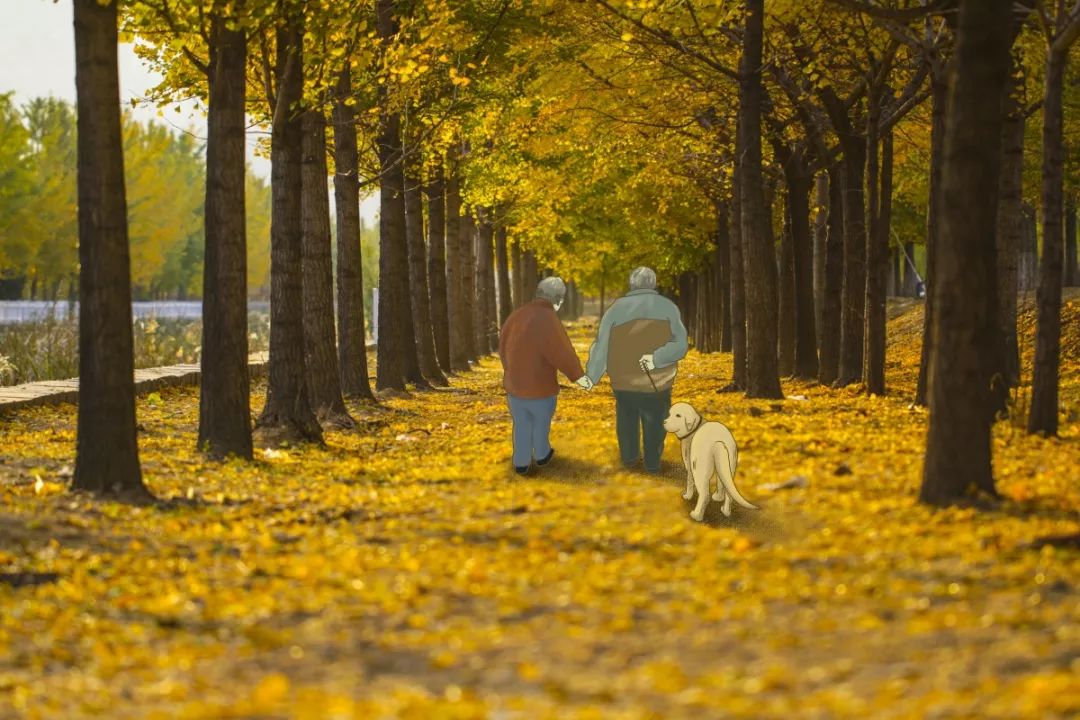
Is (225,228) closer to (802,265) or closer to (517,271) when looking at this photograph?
(802,265)

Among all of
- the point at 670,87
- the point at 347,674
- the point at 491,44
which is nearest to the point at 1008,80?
the point at 670,87

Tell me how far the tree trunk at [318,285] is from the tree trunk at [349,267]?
2815 millimetres

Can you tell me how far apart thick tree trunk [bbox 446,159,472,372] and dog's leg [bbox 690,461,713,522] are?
22.2 meters

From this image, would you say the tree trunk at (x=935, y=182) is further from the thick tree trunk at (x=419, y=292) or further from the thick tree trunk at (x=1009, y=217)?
the thick tree trunk at (x=419, y=292)

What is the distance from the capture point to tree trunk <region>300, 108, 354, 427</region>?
59.9ft

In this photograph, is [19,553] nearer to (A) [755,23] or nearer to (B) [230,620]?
(B) [230,620]

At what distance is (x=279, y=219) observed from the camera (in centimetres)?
1612

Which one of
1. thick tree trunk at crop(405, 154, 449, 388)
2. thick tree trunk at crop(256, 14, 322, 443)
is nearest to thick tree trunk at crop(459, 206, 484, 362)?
thick tree trunk at crop(405, 154, 449, 388)

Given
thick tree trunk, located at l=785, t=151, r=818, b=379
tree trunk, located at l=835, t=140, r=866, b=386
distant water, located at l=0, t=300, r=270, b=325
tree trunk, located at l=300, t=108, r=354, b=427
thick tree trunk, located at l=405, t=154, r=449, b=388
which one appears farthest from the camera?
distant water, located at l=0, t=300, r=270, b=325

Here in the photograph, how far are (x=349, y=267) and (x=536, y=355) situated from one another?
33.1 feet

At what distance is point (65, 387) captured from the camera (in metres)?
21.0

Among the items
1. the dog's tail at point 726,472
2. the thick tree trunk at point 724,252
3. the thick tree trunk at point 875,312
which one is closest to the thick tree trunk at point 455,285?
the thick tree trunk at point 724,252

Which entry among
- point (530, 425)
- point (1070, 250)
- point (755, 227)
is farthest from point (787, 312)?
point (1070, 250)

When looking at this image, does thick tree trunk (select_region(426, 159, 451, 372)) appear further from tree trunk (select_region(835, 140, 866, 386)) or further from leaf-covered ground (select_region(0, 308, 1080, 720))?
leaf-covered ground (select_region(0, 308, 1080, 720))
